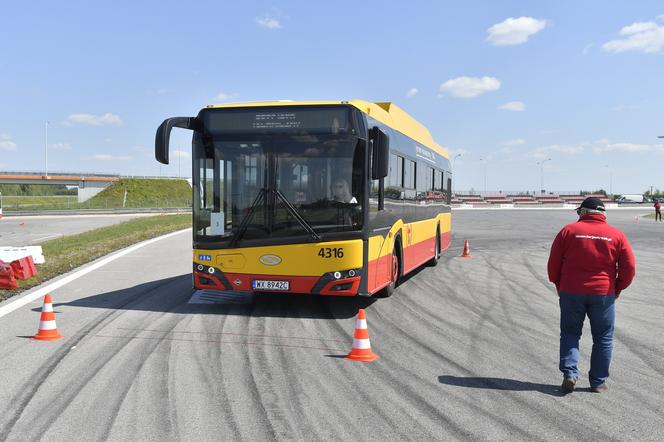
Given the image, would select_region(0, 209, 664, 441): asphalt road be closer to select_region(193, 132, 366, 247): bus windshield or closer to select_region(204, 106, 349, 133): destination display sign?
select_region(193, 132, 366, 247): bus windshield

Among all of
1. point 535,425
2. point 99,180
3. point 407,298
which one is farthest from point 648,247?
point 99,180

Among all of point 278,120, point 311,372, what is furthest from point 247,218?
point 311,372

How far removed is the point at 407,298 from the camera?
11055 mm

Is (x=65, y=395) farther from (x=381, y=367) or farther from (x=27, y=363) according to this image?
(x=381, y=367)

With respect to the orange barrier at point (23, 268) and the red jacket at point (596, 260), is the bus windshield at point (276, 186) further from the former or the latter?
the orange barrier at point (23, 268)

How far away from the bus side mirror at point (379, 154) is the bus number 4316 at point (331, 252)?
1.14 m

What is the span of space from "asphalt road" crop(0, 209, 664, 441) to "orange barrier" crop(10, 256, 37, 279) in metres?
1.93

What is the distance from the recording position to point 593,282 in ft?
18.4

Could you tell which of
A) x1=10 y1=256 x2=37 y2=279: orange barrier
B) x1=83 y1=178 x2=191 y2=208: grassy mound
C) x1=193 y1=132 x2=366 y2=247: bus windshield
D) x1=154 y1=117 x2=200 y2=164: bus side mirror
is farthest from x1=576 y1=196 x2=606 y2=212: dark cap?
x1=83 y1=178 x2=191 y2=208: grassy mound

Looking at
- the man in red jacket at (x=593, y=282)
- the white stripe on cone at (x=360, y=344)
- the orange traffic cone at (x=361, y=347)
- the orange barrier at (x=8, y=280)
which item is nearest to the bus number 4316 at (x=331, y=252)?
the orange traffic cone at (x=361, y=347)

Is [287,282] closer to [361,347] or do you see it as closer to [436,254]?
[361,347]

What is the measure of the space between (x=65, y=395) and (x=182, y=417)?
4.03 feet

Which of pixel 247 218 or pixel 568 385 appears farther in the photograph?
pixel 247 218

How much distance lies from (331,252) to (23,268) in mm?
7307
